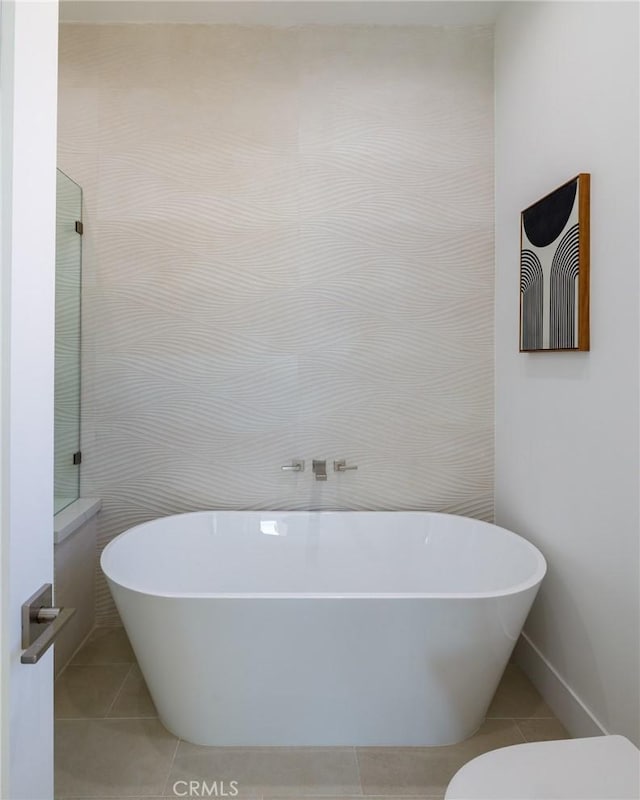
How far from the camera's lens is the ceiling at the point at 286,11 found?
2502mm

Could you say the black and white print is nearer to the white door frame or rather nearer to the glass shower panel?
the white door frame

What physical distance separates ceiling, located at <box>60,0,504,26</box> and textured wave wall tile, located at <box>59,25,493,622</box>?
0.05 metres

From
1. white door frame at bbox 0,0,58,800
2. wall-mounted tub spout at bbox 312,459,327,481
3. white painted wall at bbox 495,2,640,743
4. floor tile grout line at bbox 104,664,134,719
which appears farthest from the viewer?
wall-mounted tub spout at bbox 312,459,327,481

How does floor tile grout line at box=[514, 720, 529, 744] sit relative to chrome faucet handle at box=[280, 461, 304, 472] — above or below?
below

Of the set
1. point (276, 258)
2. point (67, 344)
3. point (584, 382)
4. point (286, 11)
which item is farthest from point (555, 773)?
point (286, 11)

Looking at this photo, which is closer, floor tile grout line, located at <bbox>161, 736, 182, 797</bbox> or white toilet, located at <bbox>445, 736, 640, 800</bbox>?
white toilet, located at <bbox>445, 736, 640, 800</bbox>

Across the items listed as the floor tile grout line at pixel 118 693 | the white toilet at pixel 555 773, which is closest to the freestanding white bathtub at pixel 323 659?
the floor tile grout line at pixel 118 693

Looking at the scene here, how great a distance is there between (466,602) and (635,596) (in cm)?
49

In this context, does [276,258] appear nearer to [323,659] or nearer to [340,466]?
[340,466]

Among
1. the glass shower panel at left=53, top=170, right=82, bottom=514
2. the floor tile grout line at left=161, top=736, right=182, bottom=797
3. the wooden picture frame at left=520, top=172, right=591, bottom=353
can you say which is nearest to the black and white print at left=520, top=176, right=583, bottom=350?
the wooden picture frame at left=520, top=172, right=591, bottom=353

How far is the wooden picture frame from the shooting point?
1.81 metres

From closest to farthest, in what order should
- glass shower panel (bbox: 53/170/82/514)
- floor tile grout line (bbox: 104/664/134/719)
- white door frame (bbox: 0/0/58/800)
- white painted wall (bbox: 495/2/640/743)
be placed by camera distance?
white door frame (bbox: 0/0/58/800) → white painted wall (bbox: 495/2/640/743) → floor tile grout line (bbox: 104/664/134/719) → glass shower panel (bbox: 53/170/82/514)

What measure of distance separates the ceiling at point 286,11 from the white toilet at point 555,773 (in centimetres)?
298

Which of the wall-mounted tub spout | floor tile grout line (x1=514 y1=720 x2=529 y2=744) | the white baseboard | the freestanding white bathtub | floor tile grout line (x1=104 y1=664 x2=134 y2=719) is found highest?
the wall-mounted tub spout
